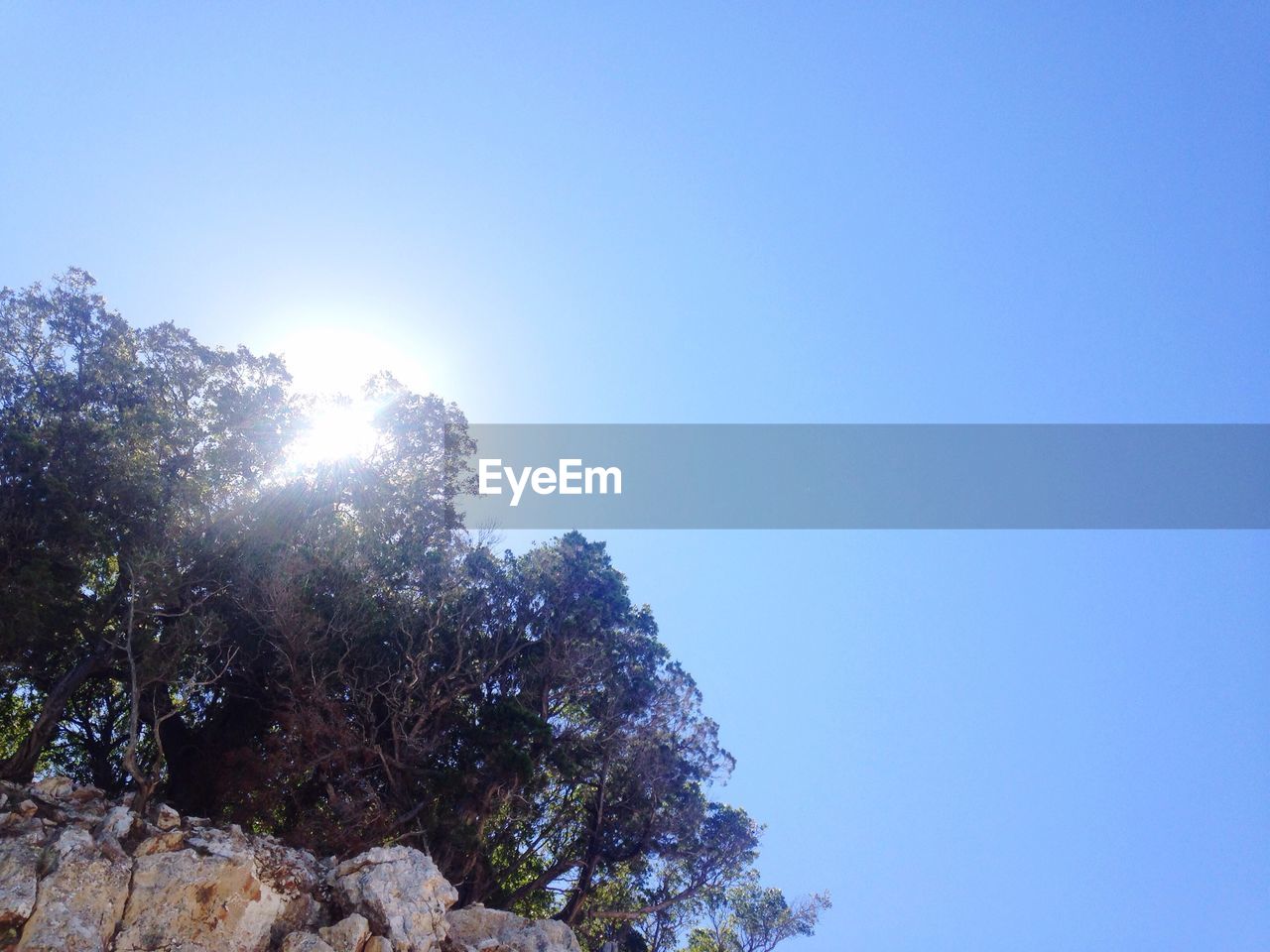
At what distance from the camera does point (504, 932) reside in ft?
75.9

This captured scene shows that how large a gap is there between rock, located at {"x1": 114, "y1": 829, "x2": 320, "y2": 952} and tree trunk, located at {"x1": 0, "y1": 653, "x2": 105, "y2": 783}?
530 centimetres

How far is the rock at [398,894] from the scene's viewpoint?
19938mm

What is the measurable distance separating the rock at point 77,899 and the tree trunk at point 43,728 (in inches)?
178

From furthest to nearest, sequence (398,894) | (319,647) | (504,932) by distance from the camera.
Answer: (319,647) < (504,932) < (398,894)

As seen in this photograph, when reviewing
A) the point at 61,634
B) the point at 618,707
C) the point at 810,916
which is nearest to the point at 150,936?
the point at 61,634

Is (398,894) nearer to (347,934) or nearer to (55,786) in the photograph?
(347,934)

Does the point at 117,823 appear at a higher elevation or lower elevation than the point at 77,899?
higher

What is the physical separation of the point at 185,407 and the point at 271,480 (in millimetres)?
3724

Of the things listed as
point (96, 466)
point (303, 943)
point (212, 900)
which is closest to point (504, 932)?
point (303, 943)

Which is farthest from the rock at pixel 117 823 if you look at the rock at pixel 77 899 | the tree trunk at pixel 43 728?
the tree trunk at pixel 43 728

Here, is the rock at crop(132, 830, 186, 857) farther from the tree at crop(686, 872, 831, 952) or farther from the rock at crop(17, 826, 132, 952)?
the tree at crop(686, 872, 831, 952)

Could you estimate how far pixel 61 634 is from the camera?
78.7 feet

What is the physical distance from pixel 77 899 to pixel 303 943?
13.5 ft

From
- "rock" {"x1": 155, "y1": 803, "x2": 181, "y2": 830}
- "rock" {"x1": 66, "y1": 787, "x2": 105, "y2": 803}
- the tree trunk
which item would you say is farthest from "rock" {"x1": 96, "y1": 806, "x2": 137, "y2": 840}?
the tree trunk
